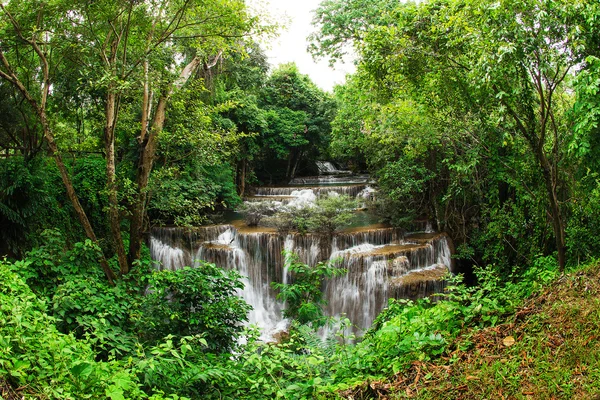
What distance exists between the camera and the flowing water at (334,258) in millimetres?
9773

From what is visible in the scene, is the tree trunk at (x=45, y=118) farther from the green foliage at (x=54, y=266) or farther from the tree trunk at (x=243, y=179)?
the tree trunk at (x=243, y=179)

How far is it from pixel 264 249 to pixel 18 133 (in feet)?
26.5

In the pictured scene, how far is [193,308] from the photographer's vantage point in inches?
216

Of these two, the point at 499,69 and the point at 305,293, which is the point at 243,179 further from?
the point at 499,69

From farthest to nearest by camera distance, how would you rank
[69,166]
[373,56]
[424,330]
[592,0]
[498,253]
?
[69,166] < [498,253] < [373,56] < [592,0] < [424,330]

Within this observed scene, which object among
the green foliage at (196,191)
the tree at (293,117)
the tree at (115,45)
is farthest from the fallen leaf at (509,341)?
the tree at (293,117)

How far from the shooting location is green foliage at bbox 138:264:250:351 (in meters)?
4.89

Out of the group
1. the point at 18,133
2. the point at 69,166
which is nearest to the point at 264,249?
the point at 69,166

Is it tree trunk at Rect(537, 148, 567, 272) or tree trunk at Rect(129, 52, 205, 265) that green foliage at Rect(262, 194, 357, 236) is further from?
tree trunk at Rect(537, 148, 567, 272)

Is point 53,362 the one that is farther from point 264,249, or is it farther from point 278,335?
point 264,249

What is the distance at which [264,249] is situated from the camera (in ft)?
37.4

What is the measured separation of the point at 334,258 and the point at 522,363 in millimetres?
7835

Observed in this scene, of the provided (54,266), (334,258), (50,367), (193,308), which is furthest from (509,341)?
(334,258)

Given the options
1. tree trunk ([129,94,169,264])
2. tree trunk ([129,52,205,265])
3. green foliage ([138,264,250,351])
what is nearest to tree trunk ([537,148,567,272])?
green foliage ([138,264,250,351])
